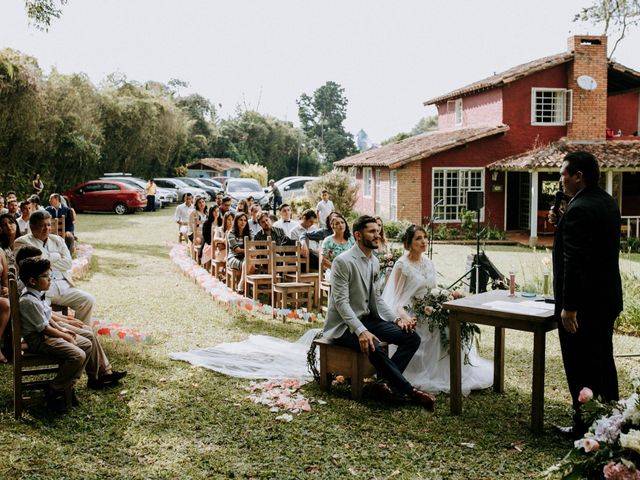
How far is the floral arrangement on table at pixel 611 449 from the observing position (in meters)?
3.23

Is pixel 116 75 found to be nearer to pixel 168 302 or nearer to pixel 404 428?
pixel 168 302

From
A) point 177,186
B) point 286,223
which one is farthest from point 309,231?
point 177,186

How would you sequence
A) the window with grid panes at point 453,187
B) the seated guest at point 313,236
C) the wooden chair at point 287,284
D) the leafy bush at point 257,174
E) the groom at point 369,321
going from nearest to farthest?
the groom at point 369,321, the wooden chair at point 287,284, the seated guest at point 313,236, the window with grid panes at point 453,187, the leafy bush at point 257,174

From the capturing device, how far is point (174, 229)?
25.0 meters

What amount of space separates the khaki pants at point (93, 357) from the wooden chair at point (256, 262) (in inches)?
175

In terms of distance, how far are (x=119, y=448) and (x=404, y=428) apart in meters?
2.21

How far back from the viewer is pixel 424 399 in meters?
6.14

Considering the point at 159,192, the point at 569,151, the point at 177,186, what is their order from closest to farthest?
1. the point at 569,151
2. the point at 159,192
3. the point at 177,186

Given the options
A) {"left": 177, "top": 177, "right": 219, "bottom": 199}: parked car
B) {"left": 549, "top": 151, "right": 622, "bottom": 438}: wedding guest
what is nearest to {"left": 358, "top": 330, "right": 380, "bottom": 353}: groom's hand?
{"left": 549, "top": 151, "right": 622, "bottom": 438}: wedding guest

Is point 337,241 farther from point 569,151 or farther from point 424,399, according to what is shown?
point 569,151

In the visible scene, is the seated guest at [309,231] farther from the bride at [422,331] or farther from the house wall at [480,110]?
the house wall at [480,110]

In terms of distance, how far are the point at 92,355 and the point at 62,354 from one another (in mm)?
687

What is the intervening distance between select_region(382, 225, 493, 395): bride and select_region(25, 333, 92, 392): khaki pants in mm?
2945

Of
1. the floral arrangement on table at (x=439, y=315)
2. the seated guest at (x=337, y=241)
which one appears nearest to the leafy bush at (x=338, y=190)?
the seated guest at (x=337, y=241)
